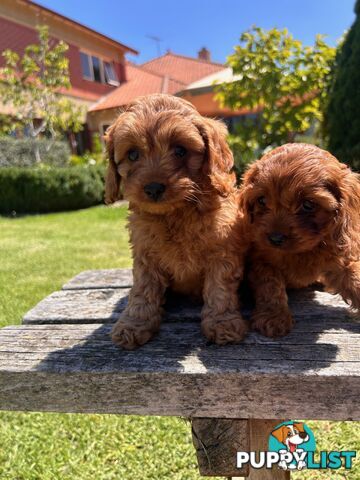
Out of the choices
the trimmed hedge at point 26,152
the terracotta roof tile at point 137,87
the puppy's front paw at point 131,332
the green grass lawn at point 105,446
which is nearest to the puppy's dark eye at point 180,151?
the puppy's front paw at point 131,332

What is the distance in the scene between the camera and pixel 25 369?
187 cm

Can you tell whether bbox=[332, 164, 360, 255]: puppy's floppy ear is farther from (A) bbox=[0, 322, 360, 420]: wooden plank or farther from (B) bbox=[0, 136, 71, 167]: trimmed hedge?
(B) bbox=[0, 136, 71, 167]: trimmed hedge

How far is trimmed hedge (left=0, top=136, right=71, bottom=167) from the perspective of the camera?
1425 cm

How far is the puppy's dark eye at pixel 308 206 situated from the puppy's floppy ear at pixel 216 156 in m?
0.39

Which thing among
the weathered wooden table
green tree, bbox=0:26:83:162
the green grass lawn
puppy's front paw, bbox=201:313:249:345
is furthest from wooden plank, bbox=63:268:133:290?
green tree, bbox=0:26:83:162

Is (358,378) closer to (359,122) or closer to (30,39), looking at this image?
(359,122)

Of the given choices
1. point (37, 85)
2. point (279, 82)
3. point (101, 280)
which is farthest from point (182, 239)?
point (37, 85)

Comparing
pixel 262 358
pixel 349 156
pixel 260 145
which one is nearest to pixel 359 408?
pixel 262 358

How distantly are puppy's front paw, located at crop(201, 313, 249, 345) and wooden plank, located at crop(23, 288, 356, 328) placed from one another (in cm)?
27

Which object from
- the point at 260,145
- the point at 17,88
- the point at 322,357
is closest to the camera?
the point at 322,357

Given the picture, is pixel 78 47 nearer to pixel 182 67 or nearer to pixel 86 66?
pixel 86 66

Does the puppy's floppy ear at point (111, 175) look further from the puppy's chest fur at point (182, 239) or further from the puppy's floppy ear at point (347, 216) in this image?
the puppy's floppy ear at point (347, 216)

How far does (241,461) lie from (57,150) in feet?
52.0

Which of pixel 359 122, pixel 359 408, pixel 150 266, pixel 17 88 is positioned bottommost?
pixel 359 408
